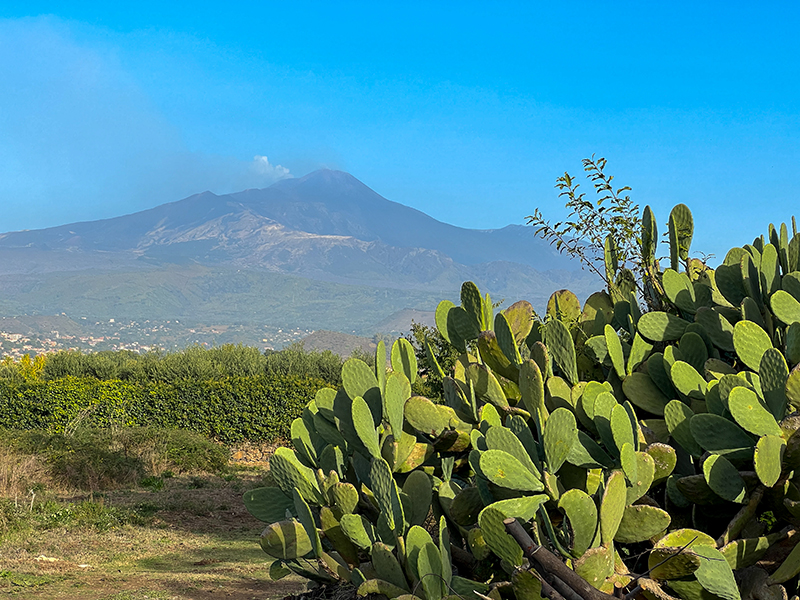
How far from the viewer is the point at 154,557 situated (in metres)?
6.30

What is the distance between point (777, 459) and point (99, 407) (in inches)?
496

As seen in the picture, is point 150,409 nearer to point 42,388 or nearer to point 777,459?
point 42,388

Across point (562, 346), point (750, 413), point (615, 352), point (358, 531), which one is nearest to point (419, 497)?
point (358, 531)

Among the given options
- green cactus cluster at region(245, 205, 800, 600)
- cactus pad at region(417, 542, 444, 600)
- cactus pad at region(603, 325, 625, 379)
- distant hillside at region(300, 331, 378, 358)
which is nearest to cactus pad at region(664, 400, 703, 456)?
green cactus cluster at region(245, 205, 800, 600)

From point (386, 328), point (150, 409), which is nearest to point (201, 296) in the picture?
point (386, 328)

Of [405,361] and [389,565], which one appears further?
[405,361]

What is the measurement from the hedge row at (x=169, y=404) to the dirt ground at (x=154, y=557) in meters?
3.57

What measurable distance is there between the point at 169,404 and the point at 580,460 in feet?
40.6

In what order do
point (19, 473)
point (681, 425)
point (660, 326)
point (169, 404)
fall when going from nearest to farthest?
point (681, 425) → point (660, 326) → point (19, 473) → point (169, 404)

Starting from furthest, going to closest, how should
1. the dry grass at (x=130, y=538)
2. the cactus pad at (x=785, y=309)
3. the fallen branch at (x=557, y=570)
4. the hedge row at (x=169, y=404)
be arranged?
1. the hedge row at (x=169, y=404)
2. the dry grass at (x=130, y=538)
3. the cactus pad at (x=785, y=309)
4. the fallen branch at (x=557, y=570)

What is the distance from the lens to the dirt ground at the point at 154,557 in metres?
4.85

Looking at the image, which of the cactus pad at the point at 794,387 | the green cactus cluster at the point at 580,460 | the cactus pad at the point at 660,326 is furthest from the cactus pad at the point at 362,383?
the cactus pad at the point at 794,387

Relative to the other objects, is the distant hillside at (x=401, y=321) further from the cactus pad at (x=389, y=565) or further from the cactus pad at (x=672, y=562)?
the cactus pad at (x=672, y=562)

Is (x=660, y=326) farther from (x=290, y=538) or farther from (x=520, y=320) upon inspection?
(x=290, y=538)
